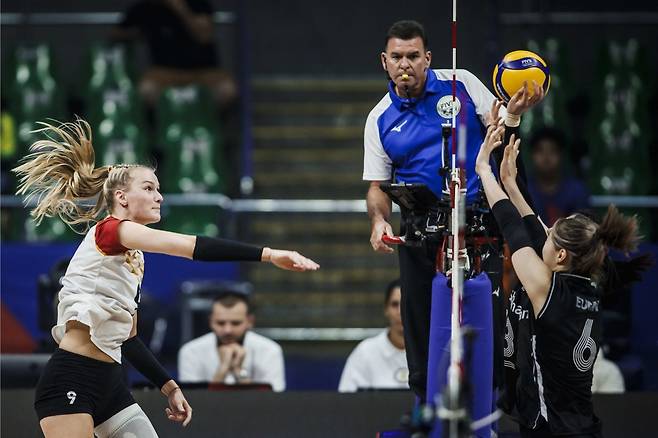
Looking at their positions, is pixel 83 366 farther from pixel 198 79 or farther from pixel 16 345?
pixel 198 79

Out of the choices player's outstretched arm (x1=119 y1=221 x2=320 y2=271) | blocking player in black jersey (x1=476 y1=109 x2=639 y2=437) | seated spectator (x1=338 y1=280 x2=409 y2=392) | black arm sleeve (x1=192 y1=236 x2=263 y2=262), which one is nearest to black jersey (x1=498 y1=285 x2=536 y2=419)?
blocking player in black jersey (x1=476 y1=109 x2=639 y2=437)

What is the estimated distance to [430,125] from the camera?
205 inches

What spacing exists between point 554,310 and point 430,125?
39.8 inches

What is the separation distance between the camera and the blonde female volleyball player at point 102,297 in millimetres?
4520

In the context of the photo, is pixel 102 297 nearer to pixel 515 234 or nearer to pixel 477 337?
pixel 477 337

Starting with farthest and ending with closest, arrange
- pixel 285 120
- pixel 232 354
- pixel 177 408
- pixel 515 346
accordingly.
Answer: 1. pixel 285 120
2. pixel 232 354
3. pixel 515 346
4. pixel 177 408

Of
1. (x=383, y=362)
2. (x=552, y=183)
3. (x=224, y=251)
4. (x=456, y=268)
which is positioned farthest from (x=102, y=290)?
(x=552, y=183)

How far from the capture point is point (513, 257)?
15.3 feet

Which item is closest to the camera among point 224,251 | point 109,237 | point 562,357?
point 224,251

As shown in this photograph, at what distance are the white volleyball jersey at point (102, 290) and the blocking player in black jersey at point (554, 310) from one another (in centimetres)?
142

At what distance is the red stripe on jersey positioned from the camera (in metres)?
4.55

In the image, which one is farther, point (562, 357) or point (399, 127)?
point (399, 127)

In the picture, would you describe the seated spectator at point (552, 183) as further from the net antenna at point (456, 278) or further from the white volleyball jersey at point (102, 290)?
the white volleyball jersey at point (102, 290)

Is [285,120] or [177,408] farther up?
[285,120]
